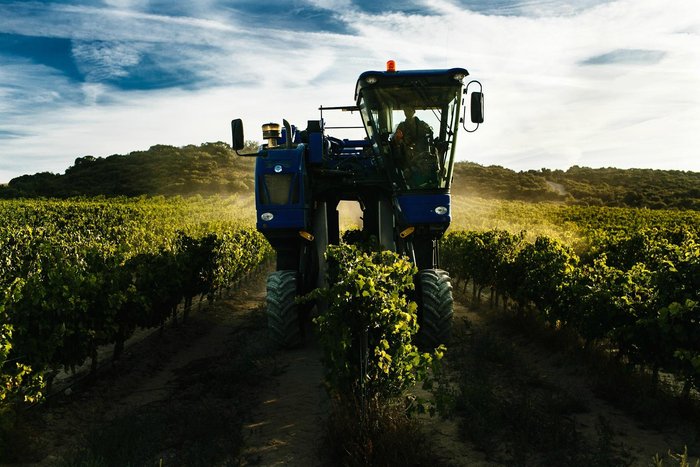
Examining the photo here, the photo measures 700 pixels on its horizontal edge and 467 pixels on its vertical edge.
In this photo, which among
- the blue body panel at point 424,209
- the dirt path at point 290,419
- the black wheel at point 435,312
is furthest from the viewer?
the blue body panel at point 424,209

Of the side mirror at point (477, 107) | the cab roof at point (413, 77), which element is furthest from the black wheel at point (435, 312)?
the cab roof at point (413, 77)

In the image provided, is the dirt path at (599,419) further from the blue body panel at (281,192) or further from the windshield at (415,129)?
the blue body panel at (281,192)

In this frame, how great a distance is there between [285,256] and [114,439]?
4.33m

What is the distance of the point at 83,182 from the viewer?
2874 inches

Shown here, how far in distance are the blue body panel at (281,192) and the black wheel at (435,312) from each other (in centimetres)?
229

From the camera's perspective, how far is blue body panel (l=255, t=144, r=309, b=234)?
338 inches

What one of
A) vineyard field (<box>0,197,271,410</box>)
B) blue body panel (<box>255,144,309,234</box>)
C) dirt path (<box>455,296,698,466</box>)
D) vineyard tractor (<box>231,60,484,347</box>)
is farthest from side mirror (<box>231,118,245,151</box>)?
dirt path (<box>455,296,698,466</box>)

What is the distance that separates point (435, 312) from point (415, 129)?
2860mm

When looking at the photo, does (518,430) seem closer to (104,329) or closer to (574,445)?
(574,445)

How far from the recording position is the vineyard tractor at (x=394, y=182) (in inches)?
321

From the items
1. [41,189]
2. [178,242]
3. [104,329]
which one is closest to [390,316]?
[104,329]

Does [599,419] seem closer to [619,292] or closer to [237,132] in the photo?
[619,292]

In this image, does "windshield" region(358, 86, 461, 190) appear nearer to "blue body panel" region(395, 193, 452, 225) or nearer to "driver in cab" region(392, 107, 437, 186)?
"driver in cab" region(392, 107, 437, 186)

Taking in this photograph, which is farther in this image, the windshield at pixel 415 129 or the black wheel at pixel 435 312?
the windshield at pixel 415 129
